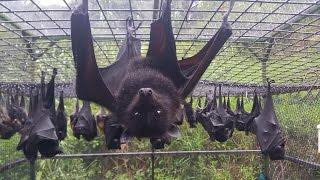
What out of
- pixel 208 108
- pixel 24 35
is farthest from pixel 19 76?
pixel 208 108

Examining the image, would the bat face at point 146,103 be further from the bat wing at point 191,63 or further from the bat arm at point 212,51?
the bat wing at point 191,63

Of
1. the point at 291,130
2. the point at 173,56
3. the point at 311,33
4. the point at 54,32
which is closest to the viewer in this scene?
the point at 173,56

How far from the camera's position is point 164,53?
226 centimetres

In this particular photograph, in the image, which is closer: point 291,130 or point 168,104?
point 168,104

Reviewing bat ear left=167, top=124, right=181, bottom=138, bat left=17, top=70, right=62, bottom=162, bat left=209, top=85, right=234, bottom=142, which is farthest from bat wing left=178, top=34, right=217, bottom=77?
bat left=209, top=85, right=234, bottom=142

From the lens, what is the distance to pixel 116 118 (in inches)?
85.4

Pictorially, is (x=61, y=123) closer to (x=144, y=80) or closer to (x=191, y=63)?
(x=191, y=63)

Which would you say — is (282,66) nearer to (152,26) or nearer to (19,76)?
(152,26)

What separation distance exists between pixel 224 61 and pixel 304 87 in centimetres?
77

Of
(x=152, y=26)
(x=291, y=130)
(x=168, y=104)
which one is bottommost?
(x=291, y=130)

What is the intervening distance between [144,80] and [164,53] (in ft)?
0.84

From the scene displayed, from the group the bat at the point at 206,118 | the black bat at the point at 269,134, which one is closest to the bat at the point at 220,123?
the bat at the point at 206,118

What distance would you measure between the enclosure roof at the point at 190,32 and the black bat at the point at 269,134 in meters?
0.45

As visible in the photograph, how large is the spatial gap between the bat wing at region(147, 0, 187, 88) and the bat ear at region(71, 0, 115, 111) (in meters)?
0.36
